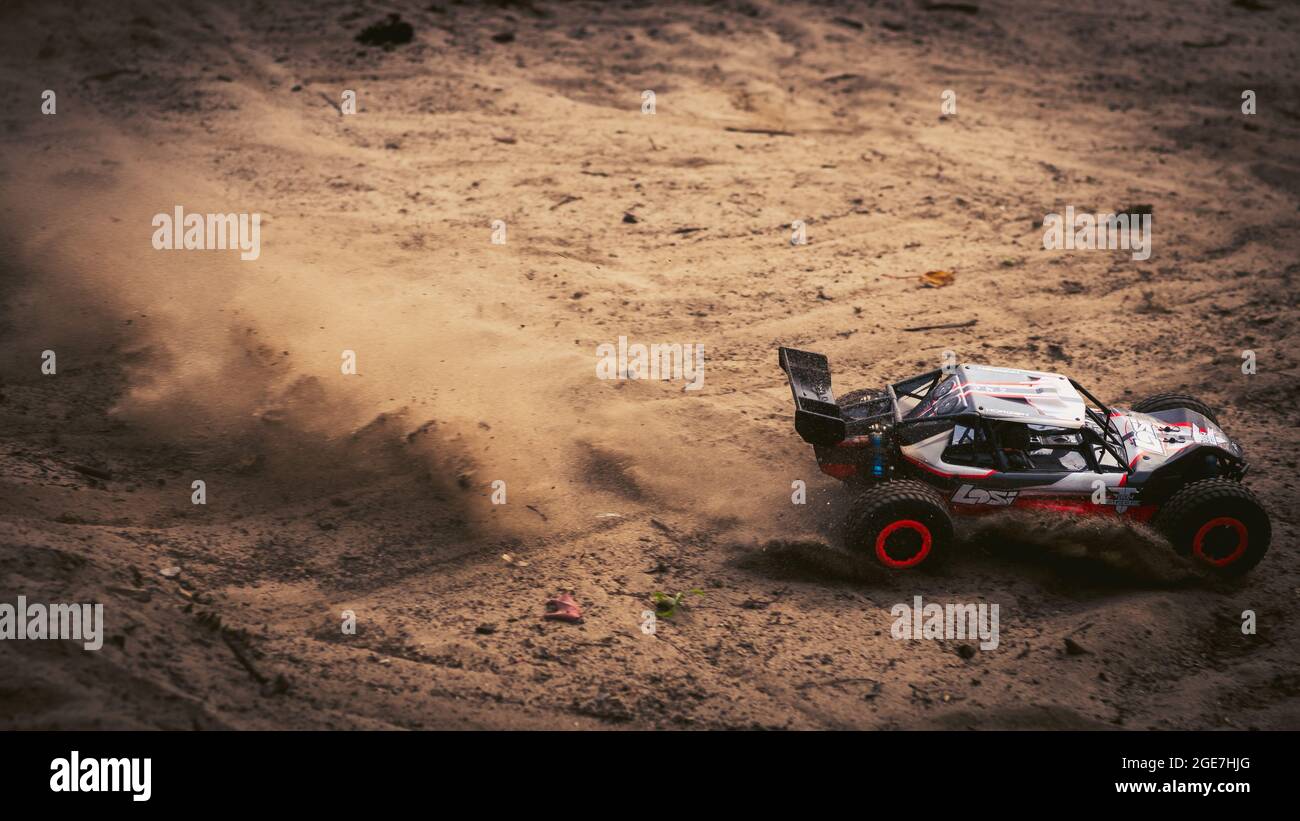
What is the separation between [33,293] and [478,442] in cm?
464

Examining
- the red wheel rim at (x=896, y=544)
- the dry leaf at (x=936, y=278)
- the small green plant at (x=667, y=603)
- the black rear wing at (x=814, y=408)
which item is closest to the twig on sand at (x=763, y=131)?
the dry leaf at (x=936, y=278)

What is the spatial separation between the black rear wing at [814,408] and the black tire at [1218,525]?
2451mm

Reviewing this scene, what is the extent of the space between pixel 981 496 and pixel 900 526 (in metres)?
0.74

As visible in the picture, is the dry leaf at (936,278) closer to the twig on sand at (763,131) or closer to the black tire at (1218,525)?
the twig on sand at (763,131)

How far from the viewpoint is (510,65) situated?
14805mm

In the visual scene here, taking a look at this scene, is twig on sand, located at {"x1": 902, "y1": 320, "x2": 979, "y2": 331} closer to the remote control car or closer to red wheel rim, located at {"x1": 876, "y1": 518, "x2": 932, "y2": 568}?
the remote control car

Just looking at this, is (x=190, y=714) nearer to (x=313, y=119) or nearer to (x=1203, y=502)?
Answer: (x=1203, y=502)

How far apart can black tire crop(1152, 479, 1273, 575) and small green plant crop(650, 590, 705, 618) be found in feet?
11.4

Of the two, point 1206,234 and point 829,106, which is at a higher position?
point 829,106

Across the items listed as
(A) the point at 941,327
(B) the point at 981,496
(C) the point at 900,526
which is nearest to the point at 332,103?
(A) the point at 941,327

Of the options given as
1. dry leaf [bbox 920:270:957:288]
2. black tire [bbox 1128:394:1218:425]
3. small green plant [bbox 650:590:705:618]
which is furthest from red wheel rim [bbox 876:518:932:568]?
dry leaf [bbox 920:270:957:288]

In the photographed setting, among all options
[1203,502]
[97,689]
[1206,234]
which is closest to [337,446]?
[97,689]

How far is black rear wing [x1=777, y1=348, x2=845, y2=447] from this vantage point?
24.1 feet

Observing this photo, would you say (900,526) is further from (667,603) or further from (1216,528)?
(1216,528)
